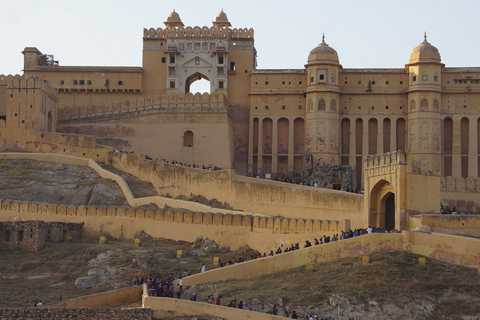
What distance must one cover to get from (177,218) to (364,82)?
22.1 m

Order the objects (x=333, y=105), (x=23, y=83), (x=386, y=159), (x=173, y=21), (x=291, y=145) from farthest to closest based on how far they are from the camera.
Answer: (x=173, y=21) < (x=291, y=145) < (x=333, y=105) < (x=23, y=83) < (x=386, y=159)

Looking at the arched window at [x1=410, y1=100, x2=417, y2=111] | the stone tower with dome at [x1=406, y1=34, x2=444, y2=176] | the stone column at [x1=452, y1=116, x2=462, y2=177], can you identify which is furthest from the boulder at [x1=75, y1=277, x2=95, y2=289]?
the stone column at [x1=452, y1=116, x2=462, y2=177]

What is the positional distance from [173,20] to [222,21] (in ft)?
10.6

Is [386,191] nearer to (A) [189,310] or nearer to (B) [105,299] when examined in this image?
(A) [189,310]

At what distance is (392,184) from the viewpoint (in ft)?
125

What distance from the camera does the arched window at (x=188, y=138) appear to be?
5722cm

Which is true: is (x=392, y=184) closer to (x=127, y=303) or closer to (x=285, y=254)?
(x=285, y=254)

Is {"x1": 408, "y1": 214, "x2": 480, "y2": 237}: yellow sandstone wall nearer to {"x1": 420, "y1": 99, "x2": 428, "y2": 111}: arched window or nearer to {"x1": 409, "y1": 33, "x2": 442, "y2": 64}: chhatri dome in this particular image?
{"x1": 420, "y1": 99, "x2": 428, "y2": 111}: arched window

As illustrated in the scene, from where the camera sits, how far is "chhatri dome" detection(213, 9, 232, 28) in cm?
6488

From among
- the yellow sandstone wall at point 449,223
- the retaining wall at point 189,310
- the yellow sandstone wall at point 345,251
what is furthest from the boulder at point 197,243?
the yellow sandstone wall at point 449,223

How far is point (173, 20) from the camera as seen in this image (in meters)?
64.9

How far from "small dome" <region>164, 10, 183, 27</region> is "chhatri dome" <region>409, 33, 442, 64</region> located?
52.3ft

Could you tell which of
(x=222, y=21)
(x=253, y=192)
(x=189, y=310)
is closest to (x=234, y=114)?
(x=222, y=21)

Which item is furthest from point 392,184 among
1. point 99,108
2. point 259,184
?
point 99,108
